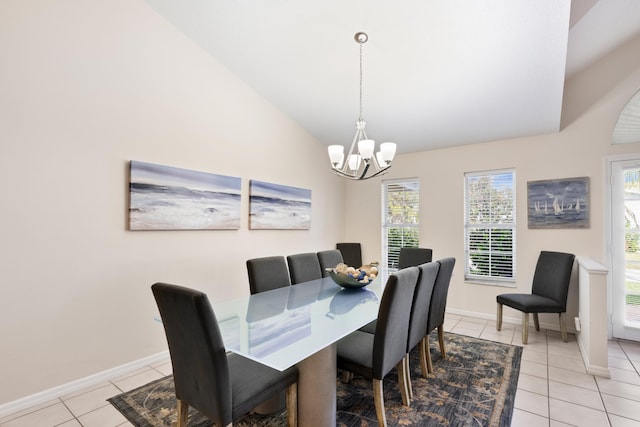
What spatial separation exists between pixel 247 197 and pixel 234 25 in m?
1.79

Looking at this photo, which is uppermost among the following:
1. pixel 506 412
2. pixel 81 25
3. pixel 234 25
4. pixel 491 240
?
pixel 234 25

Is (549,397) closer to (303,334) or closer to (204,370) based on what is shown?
(303,334)

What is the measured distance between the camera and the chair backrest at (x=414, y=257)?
12.3 ft

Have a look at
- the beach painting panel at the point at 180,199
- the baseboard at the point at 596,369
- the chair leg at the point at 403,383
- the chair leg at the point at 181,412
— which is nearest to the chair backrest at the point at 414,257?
the baseboard at the point at 596,369

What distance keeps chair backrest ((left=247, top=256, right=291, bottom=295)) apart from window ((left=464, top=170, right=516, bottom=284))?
282 cm

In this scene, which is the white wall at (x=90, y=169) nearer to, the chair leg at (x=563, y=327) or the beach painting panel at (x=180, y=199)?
the beach painting panel at (x=180, y=199)

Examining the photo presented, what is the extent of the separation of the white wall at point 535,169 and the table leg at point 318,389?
3.23m

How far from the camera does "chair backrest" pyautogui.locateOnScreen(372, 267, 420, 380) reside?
71.8 inches

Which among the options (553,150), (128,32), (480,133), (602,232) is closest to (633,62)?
(553,150)

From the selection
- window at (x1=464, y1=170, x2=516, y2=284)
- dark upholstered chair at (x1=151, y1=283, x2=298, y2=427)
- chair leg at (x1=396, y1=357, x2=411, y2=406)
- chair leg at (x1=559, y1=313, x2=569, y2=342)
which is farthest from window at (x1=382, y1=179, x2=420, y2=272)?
dark upholstered chair at (x1=151, y1=283, x2=298, y2=427)

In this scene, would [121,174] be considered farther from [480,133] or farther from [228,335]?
[480,133]

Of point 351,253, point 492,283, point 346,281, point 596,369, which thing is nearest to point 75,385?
point 346,281

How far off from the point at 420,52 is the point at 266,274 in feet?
8.26

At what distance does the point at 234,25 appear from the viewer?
293 cm
